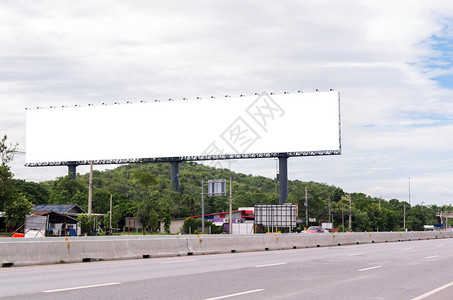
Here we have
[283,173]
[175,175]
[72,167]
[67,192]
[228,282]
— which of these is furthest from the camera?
[72,167]

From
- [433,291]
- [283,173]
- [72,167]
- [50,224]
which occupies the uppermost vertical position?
[72,167]

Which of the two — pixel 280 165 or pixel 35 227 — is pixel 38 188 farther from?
pixel 35 227

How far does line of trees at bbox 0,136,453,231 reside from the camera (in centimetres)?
6175

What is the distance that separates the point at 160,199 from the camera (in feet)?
398

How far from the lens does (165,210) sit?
9725 centimetres

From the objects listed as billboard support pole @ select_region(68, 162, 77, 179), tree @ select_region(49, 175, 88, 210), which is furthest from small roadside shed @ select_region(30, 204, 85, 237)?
billboard support pole @ select_region(68, 162, 77, 179)

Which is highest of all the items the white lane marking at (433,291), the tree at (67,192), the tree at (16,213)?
the tree at (67,192)

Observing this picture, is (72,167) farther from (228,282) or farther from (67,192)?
(228,282)

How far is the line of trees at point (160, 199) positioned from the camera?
61.8 meters

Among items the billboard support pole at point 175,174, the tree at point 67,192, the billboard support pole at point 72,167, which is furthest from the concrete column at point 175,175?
the billboard support pole at point 72,167

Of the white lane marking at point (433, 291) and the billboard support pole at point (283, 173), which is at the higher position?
the billboard support pole at point (283, 173)

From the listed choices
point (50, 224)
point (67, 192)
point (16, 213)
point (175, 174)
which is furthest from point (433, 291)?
point (175, 174)

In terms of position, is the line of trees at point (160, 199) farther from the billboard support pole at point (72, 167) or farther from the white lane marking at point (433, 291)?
the white lane marking at point (433, 291)

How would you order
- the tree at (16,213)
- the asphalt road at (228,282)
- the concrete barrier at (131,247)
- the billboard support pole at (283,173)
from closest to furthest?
1. the asphalt road at (228,282)
2. the concrete barrier at (131,247)
3. the tree at (16,213)
4. the billboard support pole at (283,173)
